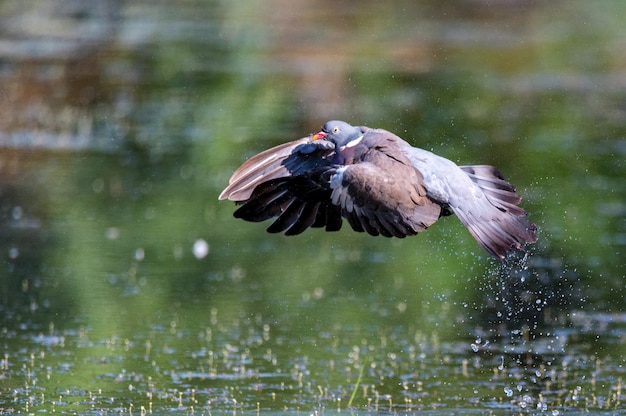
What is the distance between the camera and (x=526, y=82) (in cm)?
1750

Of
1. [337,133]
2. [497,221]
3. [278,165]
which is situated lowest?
[497,221]

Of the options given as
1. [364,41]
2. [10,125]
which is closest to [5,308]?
[10,125]

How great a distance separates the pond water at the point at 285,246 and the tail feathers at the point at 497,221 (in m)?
0.98

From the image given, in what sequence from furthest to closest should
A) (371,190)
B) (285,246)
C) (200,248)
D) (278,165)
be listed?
(285,246), (200,248), (278,165), (371,190)

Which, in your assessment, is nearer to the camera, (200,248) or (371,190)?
(371,190)

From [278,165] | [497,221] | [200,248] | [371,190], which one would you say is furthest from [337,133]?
[200,248]

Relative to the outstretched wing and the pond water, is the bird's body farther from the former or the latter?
the pond water

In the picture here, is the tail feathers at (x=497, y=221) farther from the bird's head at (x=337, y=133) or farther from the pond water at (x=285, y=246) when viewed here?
the pond water at (x=285, y=246)

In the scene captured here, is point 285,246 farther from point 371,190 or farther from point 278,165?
point 371,190

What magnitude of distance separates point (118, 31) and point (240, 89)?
16.0 feet

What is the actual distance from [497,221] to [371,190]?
774 mm

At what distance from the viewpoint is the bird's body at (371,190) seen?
5926mm

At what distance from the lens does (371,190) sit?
5820 mm

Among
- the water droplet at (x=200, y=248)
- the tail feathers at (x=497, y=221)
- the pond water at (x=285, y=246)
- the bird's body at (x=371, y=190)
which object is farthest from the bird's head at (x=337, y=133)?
the water droplet at (x=200, y=248)
